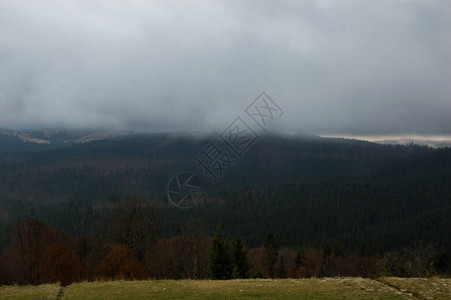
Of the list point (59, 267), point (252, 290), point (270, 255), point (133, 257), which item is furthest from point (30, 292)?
point (270, 255)

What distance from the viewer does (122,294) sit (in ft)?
38.9

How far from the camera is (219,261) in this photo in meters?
29.3

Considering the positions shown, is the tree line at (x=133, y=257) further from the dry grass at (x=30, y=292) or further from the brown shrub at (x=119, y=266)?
the dry grass at (x=30, y=292)

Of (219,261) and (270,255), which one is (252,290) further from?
(270,255)

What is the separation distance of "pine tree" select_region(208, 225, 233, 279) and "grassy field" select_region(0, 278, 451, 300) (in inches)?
620

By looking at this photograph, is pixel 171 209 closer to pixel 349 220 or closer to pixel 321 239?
pixel 321 239

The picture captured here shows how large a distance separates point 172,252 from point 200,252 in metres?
10.8

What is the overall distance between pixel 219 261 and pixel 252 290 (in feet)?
59.8

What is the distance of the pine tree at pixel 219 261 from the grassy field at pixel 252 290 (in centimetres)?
1574

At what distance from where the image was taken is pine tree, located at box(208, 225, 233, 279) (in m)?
28.9

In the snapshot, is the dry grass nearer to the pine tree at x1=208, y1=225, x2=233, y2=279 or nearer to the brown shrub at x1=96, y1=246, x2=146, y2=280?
the brown shrub at x1=96, y1=246, x2=146, y2=280

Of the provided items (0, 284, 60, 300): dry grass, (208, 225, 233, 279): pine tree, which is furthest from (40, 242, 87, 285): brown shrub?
(0, 284, 60, 300): dry grass

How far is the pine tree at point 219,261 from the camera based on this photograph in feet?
94.9

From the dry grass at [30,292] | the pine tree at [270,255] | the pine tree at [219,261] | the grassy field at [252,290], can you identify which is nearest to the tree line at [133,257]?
the pine tree at [219,261]
